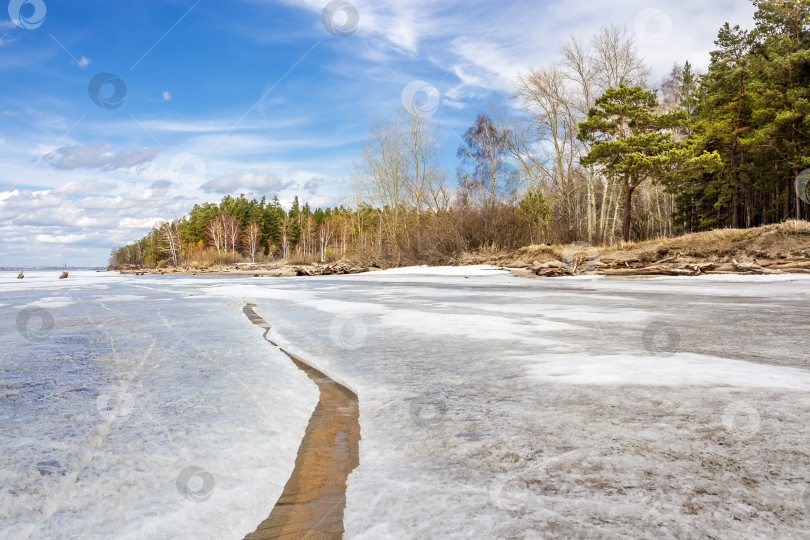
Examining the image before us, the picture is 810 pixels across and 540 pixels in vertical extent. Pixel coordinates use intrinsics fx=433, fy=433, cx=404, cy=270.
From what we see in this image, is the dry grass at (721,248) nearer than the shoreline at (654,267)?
No

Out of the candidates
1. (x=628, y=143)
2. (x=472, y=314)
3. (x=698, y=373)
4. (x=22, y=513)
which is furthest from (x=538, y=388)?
(x=628, y=143)

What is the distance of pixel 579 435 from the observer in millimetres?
1184

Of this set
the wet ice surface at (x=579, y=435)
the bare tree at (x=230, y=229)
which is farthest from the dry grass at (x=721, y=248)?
the bare tree at (x=230, y=229)

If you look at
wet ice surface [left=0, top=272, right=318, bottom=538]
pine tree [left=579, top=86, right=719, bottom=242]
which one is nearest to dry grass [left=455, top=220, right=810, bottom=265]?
pine tree [left=579, top=86, right=719, bottom=242]

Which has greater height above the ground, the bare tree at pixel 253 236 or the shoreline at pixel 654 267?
the bare tree at pixel 253 236

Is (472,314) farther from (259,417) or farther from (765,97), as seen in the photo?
(765,97)

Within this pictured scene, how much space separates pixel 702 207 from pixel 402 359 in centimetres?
3390

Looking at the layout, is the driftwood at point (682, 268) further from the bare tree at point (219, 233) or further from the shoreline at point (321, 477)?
the bare tree at point (219, 233)

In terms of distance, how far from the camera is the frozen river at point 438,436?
0.84 meters

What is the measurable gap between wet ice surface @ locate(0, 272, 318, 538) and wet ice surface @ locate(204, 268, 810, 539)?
0.83 ft

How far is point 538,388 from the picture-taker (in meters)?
1.64

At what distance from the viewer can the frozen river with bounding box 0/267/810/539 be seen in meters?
0.84

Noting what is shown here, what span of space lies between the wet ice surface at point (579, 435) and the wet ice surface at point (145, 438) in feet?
0.83

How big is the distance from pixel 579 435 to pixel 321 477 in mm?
697
